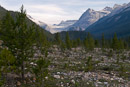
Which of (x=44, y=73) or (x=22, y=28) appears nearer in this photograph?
(x=44, y=73)

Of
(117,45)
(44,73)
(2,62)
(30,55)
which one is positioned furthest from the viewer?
(117,45)

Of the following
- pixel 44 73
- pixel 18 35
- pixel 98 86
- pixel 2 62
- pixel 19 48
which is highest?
pixel 18 35

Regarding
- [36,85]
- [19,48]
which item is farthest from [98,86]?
[19,48]

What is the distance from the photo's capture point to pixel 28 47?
15102mm

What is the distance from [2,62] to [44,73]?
365 cm

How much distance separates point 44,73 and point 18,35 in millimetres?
4711

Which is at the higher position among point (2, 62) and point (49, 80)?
point (2, 62)

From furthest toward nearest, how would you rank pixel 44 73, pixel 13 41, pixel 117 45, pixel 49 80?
pixel 117 45 < pixel 49 80 < pixel 13 41 < pixel 44 73

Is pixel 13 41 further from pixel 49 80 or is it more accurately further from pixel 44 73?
pixel 49 80

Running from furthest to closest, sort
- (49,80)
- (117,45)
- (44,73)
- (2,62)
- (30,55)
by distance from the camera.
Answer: (117,45) < (49,80) < (30,55) < (44,73) < (2,62)

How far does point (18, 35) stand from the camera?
14.8m

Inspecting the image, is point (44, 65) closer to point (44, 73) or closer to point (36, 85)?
point (44, 73)

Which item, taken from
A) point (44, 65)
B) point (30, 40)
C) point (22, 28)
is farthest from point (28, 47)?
point (44, 65)

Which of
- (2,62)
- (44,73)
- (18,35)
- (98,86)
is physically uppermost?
(18,35)
